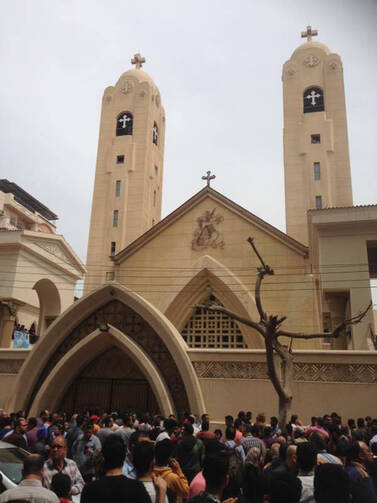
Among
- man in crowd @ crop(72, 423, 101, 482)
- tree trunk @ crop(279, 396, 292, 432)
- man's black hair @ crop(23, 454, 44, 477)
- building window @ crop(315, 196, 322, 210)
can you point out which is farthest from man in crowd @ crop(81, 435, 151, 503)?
building window @ crop(315, 196, 322, 210)

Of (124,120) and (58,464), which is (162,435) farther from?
(124,120)

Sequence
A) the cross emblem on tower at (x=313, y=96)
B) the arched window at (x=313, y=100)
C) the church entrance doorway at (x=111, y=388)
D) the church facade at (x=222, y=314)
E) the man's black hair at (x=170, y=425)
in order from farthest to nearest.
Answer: the cross emblem on tower at (x=313, y=96)
the arched window at (x=313, y=100)
the church entrance doorway at (x=111, y=388)
the church facade at (x=222, y=314)
the man's black hair at (x=170, y=425)

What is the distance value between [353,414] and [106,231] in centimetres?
2816

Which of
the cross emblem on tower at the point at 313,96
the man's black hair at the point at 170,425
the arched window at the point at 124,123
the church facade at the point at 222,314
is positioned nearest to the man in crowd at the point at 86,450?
the man's black hair at the point at 170,425

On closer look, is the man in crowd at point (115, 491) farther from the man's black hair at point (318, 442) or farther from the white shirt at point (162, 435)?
the white shirt at point (162, 435)

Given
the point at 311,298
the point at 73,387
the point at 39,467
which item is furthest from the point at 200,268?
the point at 39,467

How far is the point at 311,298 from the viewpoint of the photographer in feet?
63.5

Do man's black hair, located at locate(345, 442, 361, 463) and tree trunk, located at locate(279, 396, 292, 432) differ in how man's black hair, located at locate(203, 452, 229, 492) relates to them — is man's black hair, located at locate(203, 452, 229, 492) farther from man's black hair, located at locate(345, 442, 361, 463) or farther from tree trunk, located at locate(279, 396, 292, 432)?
tree trunk, located at locate(279, 396, 292, 432)

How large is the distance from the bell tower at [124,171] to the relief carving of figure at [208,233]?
Answer: 15.9 metres

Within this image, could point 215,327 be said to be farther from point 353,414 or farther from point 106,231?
point 106,231

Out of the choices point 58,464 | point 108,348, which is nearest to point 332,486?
point 58,464

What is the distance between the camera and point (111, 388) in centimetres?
1531

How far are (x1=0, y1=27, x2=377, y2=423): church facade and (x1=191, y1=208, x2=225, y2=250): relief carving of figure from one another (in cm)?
5

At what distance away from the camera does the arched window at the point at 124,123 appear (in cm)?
4031
